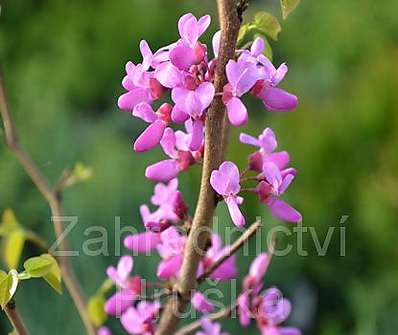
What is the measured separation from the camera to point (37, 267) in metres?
0.91

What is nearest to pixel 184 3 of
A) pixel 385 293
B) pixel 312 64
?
pixel 312 64

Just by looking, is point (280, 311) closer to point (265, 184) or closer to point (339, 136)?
point (265, 184)

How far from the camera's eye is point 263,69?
0.86 meters

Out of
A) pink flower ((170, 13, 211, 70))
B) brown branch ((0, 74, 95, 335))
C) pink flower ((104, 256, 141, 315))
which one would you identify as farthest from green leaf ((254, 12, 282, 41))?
brown branch ((0, 74, 95, 335))

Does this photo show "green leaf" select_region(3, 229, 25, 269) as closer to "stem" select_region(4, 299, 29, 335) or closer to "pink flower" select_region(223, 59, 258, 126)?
"stem" select_region(4, 299, 29, 335)

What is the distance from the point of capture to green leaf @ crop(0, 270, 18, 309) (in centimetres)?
87

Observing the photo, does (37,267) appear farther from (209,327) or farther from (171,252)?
(209,327)

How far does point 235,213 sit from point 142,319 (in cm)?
31

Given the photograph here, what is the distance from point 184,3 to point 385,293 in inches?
132

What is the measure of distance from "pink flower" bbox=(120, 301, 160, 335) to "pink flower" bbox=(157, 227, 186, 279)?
9 cm

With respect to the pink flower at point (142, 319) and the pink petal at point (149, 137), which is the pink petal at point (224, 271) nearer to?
the pink flower at point (142, 319)

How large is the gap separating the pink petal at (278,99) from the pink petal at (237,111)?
0.20 ft

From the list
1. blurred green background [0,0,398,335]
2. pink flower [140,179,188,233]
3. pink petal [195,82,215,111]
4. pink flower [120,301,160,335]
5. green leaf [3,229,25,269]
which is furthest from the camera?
blurred green background [0,0,398,335]

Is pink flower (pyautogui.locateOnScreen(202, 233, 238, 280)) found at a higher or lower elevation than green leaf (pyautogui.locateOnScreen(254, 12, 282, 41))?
lower
